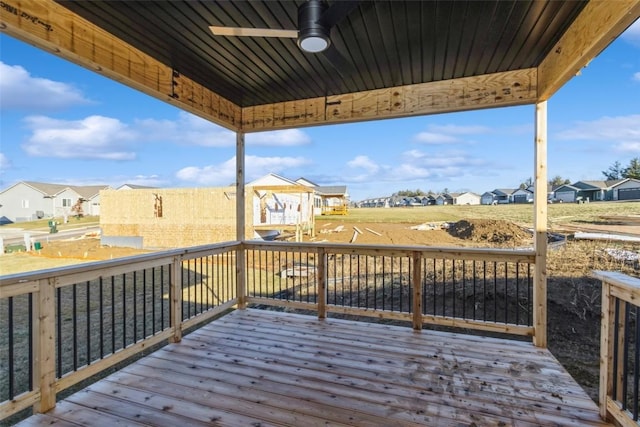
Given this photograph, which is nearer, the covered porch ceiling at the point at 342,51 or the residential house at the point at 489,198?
the covered porch ceiling at the point at 342,51

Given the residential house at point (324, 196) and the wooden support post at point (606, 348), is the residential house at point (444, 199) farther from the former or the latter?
the residential house at point (324, 196)

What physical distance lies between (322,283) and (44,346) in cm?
269

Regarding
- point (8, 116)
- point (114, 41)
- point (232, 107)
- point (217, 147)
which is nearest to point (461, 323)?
Result: point (232, 107)

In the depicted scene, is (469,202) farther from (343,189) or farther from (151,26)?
(343,189)

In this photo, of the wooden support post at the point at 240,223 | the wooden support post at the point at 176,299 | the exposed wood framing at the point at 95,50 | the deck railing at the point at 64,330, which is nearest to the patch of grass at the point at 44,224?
the deck railing at the point at 64,330

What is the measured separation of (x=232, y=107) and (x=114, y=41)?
1.68 meters

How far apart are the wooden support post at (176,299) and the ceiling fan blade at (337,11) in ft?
8.69

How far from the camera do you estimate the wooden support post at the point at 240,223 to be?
14.2 feet

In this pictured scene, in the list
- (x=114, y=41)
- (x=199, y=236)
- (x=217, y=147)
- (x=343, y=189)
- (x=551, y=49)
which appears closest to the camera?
(x=114, y=41)

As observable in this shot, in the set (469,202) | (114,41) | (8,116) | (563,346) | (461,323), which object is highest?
(114,41)

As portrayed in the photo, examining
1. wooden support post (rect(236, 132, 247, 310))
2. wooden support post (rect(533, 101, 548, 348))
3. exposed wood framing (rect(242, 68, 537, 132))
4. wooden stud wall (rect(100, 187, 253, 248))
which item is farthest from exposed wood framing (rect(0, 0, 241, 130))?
wooden stud wall (rect(100, 187, 253, 248))

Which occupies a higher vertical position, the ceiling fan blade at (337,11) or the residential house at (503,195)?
the ceiling fan blade at (337,11)

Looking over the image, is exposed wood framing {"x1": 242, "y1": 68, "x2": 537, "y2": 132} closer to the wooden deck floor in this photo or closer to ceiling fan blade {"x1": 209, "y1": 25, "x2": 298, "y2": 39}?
ceiling fan blade {"x1": 209, "y1": 25, "x2": 298, "y2": 39}

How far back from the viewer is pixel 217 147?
260 inches
